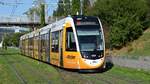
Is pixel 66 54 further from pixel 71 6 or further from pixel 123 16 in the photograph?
pixel 71 6

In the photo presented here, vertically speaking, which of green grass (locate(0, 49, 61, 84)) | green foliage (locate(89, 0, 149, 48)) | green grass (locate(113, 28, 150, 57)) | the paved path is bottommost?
green grass (locate(0, 49, 61, 84))

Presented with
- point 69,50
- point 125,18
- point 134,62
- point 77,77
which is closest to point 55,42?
point 69,50

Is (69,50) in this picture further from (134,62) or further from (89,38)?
(134,62)

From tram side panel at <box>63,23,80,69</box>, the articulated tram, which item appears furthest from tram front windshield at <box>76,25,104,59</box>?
tram side panel at <box>63,23,80,69</box>

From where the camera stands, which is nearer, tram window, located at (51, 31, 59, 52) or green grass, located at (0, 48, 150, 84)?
green grass, located at (0, 48, 150, 84)

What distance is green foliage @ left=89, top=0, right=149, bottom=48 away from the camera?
191ft

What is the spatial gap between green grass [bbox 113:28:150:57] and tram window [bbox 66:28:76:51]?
2324 centimetres

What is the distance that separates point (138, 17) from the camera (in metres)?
58.6

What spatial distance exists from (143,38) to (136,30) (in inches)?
53.7

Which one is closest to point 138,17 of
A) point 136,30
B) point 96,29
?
point 136,30

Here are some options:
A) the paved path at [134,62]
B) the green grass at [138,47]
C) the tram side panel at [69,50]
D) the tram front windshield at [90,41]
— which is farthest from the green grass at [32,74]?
the green grass at [138,47]

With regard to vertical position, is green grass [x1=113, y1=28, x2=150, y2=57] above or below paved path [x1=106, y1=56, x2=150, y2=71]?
above

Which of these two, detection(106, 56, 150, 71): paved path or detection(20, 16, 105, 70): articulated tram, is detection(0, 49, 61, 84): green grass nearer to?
detection(20, 16, 105, 70): articulated tram

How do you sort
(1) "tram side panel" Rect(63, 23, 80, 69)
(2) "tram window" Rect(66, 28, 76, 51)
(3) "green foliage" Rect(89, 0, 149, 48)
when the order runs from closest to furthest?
(1) "tram side panel" Rect(63, 23, 80, 69)
(2) "tram window" Rect(66, 28, 76, 51)
(3) "green foliage" Rect(89, 0, 149, 48)
